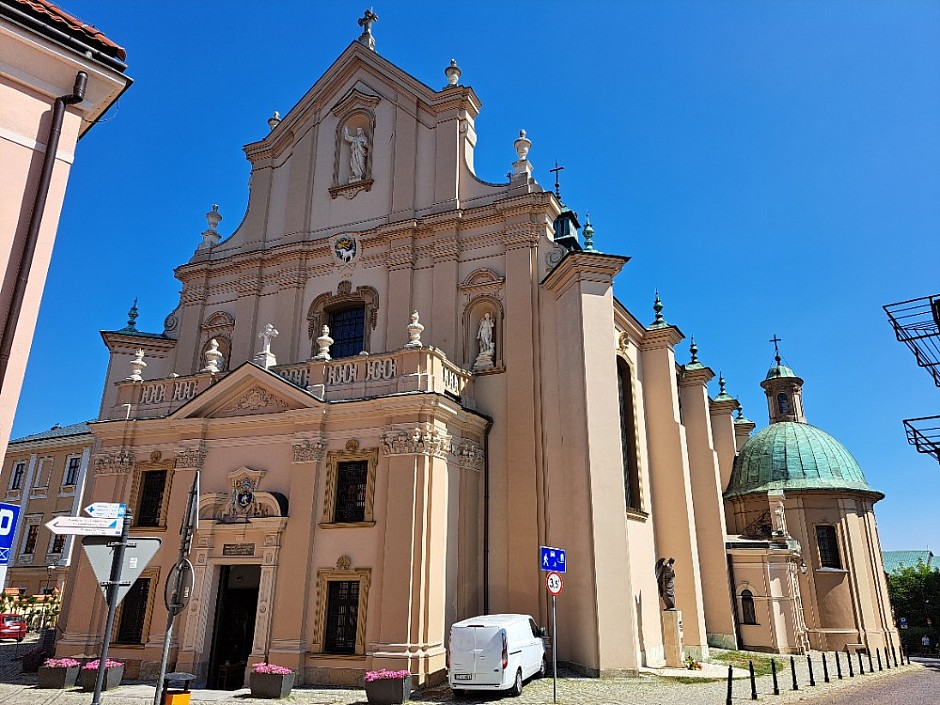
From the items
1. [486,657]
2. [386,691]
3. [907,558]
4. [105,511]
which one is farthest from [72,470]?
[907,558]

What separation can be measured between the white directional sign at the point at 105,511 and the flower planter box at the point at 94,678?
10.9 m

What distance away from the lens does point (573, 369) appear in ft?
65.0

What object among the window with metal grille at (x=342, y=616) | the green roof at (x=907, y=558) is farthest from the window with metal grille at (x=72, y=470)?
Answer: the green roof at (x=907, y=558)

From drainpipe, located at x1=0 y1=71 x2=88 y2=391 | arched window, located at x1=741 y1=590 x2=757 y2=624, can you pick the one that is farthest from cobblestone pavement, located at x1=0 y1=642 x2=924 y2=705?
drainpipe, located at x1=0 y1=71 x2=88 y2=391

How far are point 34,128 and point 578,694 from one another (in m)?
14.1

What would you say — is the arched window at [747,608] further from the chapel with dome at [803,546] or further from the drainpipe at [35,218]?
the drainpipe at [35,218]

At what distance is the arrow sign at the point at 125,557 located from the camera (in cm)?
725

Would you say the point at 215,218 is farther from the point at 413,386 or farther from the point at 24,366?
the point at 24,366

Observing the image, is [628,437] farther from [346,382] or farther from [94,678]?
[94,678]

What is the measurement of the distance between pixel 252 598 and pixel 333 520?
11.2 feet

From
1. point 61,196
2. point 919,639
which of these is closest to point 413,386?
point 61,196

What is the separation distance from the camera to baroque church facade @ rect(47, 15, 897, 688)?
17453mm

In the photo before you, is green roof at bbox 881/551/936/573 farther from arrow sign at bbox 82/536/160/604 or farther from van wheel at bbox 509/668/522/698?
arrow sign at bbox 82/536/160/604

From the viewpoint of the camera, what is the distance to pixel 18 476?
4081 cm
